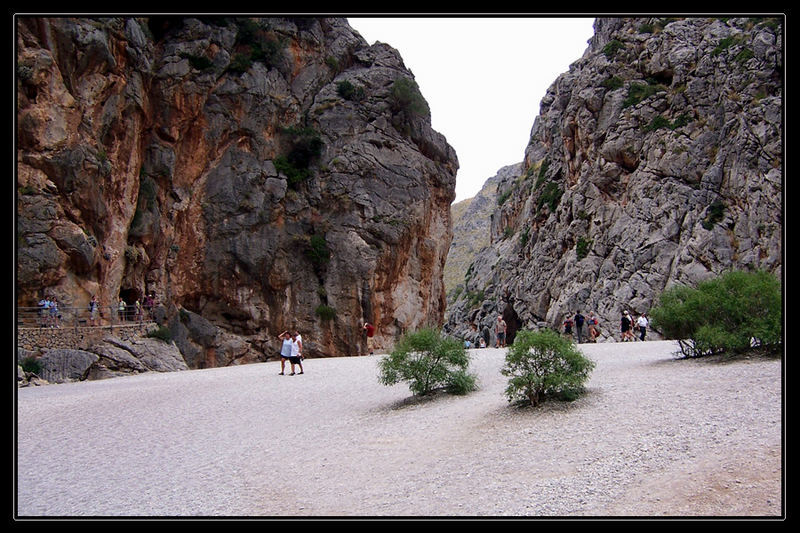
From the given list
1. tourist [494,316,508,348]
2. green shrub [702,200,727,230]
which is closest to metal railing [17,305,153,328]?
tourist [494,316,508,348]

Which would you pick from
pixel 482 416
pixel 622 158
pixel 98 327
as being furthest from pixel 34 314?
pixel 622 158

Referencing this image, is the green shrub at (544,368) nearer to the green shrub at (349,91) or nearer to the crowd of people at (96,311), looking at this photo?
the crowd of people at (96,311)

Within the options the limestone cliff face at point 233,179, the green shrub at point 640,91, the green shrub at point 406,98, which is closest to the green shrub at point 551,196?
the green shrub at point 640,91

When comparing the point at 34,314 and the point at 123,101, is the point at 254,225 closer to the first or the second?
the point at 123,101

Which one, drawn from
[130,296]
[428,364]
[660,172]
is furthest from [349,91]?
[428,364]

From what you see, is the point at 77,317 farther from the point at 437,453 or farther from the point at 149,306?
the point at 437,453

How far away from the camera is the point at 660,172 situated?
44188 millimetres

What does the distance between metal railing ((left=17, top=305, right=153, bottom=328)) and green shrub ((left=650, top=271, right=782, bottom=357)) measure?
22353 mm

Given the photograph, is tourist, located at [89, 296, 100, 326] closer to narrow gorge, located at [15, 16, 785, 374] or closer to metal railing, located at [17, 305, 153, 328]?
metal railing, located at [17, 305, 153, 328]

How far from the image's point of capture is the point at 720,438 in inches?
306

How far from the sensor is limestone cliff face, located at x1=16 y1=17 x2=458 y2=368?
26312 mm

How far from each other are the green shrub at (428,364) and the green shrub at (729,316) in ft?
17.0

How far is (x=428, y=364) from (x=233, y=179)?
28.0 m

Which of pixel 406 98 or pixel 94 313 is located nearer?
pixel 94 313
